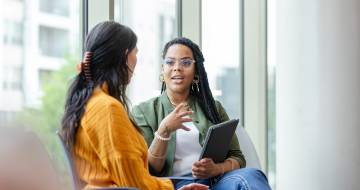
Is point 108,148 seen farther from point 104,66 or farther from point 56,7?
point 56,7

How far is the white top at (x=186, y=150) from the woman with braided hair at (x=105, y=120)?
1.65 ft

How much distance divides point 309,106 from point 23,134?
259 cm

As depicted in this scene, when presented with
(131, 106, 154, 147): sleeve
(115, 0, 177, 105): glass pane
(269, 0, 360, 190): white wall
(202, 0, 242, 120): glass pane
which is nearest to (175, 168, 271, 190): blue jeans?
(131, 106, 154, 147): sleeve

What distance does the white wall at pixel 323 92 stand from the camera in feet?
11.1

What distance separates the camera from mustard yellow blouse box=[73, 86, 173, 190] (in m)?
1.63

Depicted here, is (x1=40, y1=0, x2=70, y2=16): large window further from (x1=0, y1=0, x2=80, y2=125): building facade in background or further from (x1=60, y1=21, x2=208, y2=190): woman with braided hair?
(x1=60, y1=21, x2=208, y2=190): woman with braided hair

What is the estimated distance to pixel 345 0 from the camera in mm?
3379

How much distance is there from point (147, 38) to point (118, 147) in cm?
167

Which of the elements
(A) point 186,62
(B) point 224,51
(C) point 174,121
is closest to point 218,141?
(C) point 174,121

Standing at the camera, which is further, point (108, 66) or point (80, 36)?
point (80, 36)

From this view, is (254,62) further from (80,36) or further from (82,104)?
(82,104)

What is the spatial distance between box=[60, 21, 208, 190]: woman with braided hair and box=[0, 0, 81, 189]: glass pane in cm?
26

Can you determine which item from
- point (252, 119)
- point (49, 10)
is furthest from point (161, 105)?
point (252, 119)

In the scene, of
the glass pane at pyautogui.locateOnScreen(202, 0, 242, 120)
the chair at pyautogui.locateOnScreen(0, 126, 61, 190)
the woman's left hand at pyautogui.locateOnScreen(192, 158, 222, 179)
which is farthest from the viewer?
the glass pane at pyautogui.locateOnScreen(202, 0, 242, 120)
